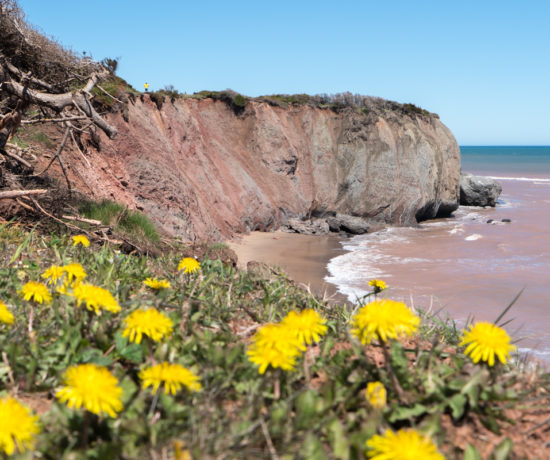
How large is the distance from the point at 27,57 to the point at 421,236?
625 inches

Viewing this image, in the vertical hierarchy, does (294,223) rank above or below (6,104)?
below

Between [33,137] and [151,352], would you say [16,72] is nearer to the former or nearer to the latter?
[33,137]

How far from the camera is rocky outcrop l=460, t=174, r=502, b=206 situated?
2806 cm

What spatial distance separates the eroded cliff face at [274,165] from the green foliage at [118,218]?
191 inches

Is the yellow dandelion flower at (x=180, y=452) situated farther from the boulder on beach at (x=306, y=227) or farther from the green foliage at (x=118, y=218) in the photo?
the boulder on beach at (x=306, y=227)

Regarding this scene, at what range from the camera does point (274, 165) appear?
21.6 m

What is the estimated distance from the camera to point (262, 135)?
2142cm

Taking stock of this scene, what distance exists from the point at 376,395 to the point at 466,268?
12.8 meters

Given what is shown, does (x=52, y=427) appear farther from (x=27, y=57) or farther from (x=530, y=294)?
(x=530, y=294)

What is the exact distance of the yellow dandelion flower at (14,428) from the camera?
3.83ft

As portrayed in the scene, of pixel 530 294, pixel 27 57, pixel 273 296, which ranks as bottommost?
pixel 530 294

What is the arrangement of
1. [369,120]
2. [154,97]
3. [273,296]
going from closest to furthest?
[273,296] < [154,97] < [369,120]

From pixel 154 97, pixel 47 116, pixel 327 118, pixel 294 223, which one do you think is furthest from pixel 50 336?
pixel 327 118

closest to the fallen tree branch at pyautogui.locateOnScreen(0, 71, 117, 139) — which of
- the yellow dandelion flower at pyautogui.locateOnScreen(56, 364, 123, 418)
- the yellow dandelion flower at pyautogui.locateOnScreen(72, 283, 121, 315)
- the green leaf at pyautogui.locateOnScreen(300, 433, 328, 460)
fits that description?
the yellow dandelion flower at pyautogui.locateOnScreen(72, 283, 121, 315)
